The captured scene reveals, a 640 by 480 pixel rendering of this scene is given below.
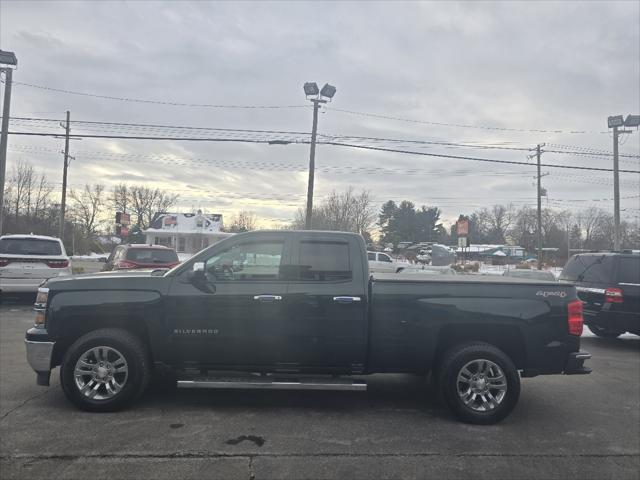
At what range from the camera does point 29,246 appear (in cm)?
1224

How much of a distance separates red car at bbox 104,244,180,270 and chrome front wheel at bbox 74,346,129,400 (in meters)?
7.93

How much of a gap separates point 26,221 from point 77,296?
5992cm

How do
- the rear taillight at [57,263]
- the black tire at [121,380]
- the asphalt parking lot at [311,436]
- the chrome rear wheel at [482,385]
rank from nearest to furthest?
the asphalt parking lot at [311,436], the black tire at [121,380], the chrome rear wheel at [482,385], the rear taillight at [57,263]

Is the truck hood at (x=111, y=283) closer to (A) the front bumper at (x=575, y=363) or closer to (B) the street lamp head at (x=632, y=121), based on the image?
(A) the front bumper at (x=575, y=363)

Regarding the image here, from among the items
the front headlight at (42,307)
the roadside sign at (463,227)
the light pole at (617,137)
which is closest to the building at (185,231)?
the roadside sign at (463,227)

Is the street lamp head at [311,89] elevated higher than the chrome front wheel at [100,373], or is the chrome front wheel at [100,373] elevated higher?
the street lamp head at [311,89]

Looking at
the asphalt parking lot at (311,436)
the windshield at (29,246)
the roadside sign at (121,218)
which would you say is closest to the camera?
the asphalt parking lot at (311,436)

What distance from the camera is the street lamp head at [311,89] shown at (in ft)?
77.2

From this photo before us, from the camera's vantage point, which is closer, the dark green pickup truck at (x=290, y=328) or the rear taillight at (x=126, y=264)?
the dark green pickup truck at (x=290, y=328)

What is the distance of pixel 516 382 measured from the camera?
16.6ft

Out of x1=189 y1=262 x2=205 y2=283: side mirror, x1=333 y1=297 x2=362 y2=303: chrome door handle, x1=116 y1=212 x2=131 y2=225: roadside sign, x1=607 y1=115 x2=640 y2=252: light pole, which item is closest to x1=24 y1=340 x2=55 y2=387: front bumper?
x1=189 y1=262 x2=205 y2=283: side mirror

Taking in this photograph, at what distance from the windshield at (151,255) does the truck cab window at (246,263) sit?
28.2 feet

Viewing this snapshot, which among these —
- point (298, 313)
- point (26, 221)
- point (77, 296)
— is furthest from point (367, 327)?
point (26, 221)

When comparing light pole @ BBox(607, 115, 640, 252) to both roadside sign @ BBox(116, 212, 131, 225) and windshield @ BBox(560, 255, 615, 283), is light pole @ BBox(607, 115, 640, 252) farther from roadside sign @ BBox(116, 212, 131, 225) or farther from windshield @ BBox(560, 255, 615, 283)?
roadside sign @ BBox(116, 212, 131, 225)
